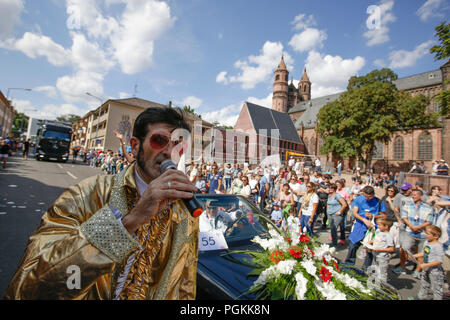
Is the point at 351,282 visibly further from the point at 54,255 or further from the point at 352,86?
the point at 352,86

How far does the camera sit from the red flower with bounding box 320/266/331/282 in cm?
186

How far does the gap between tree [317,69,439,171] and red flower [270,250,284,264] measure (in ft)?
116

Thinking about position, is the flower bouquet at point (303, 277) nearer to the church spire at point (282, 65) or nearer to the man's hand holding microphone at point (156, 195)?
Result: the man's hand holding microphone at point (156, 195)

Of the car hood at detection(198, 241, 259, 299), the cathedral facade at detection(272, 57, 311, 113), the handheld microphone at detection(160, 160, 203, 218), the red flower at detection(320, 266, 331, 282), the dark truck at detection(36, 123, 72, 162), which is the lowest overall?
the car hood at detection(198, 241, 259, 299)

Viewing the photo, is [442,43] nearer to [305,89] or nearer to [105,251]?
[105,251]

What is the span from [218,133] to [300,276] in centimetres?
3994

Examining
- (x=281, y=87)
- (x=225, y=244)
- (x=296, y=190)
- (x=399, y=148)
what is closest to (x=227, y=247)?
(x=225, y=244)

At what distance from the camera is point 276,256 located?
6.87 feet

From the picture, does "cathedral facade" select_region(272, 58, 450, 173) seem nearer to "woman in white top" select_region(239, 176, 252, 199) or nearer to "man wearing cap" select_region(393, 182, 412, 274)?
"man wearing cap" select_region(393, 182, 412, 274)

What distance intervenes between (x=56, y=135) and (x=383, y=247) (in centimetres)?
2751

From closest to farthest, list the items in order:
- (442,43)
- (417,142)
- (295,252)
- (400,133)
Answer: (295,252)
(442,43)
(417,142)
(400,133)

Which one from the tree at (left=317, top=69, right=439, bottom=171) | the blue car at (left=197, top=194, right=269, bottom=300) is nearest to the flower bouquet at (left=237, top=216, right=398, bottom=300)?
the blue car at (left=197, top=194, right=269, bottom=300)
